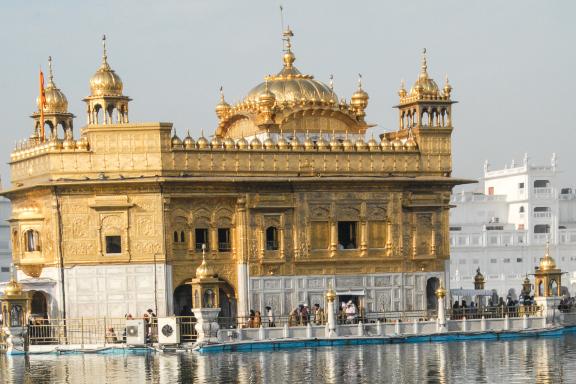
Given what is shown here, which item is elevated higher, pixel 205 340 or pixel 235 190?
pixel 235 190

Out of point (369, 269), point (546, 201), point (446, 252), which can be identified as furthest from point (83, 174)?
point (546, 201)

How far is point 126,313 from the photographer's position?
129 feet

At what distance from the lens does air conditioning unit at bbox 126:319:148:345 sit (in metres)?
37.2

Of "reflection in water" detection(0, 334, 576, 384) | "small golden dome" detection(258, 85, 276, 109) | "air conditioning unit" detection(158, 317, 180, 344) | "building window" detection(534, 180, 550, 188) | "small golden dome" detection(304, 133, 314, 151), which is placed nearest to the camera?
"reflection in water" detection(0, 334, 576, 384)

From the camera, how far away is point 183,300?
41.4 m

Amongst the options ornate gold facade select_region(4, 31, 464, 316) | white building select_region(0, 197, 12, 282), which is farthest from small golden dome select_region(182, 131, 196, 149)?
white building select_region(0, 197, 12, 282)

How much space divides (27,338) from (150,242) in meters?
4.56

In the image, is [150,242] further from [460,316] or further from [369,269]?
[460,316]

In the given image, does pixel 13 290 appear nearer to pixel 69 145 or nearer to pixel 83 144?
pixel 69 145

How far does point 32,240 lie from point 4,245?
42.9m

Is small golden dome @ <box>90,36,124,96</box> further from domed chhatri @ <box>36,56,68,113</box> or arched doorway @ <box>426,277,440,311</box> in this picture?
arched doorway @ <box>426,277,440,311</box>

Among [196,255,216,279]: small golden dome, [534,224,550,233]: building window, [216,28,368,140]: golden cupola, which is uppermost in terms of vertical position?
[216,28,368,140]: golden cupola

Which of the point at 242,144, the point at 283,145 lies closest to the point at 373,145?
the point at 283,145

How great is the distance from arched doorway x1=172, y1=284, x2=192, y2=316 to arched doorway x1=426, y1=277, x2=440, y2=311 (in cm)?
780
